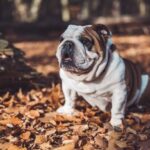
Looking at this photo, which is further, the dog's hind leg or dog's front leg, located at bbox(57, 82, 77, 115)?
the dog's hind leg

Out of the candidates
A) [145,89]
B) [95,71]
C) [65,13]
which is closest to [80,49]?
[95,71]

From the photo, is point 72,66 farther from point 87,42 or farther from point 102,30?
point 102,30

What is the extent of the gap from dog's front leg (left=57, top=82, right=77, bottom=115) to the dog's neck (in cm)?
29

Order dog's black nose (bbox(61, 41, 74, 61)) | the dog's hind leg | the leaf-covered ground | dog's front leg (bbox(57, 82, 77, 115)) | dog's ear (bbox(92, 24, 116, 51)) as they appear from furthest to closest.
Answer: the dog's hind leg < dog's front leg (bbox(57, 82, 77, 115)) < dog's ear (bbox(92, 24, 116, 51)) < dog's black nose (bbox(61, 41, 74, 61)) < the leaf-covered ground

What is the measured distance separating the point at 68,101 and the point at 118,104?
0.59 meters

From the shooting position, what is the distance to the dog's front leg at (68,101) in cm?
527

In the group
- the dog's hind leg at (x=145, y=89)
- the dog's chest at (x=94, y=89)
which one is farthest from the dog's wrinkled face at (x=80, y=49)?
the dog's hind leg at (x=145, y=89)

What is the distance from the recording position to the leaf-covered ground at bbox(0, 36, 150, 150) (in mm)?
4461

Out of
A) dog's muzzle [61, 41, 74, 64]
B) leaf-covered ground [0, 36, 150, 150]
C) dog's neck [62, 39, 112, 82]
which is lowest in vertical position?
leaf-covered ground [0, 36, 150, 150]

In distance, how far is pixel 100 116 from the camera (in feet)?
17.6

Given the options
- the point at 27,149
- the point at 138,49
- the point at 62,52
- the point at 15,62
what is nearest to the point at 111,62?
the point at 62,52

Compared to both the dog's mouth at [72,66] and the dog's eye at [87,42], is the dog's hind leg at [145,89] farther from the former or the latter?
the dog's eye at [87,42]

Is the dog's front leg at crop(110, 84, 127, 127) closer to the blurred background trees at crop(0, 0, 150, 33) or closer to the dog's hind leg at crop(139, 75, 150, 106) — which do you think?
the dog's hind leg at crop(139, 75, 150, 106)

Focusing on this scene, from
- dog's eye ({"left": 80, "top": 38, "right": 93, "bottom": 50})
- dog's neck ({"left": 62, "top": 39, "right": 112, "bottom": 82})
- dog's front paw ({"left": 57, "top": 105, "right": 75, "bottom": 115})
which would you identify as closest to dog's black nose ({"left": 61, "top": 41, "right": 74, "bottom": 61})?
dog's eye ({"left": 80, "top": 38, "right": 93, "bottom": 50})
